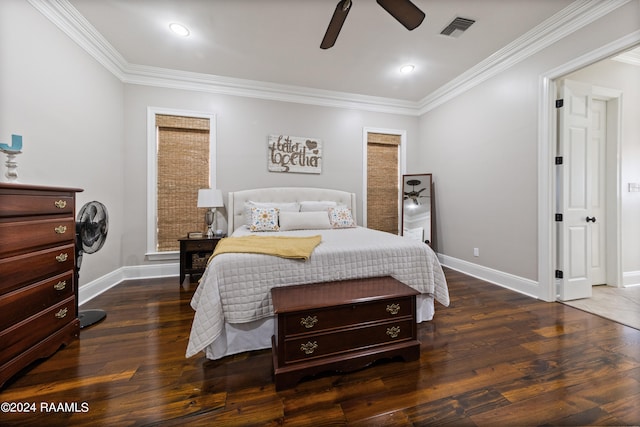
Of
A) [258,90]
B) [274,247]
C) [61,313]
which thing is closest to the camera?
[61,313]

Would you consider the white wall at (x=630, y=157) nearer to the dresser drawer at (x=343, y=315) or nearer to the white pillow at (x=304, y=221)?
the dresser drawer at (x=343, y=315)

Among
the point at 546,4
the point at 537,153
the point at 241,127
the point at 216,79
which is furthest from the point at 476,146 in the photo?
the point at 216,79

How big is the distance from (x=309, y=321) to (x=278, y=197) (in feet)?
8.43

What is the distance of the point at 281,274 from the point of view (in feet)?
5.88

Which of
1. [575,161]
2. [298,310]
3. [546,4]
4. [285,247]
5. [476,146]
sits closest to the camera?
[298,310]

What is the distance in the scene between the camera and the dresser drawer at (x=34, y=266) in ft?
4.64

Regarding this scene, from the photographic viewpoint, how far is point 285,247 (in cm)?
196

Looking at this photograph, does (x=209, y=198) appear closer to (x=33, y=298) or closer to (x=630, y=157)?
(x=33, y=298)

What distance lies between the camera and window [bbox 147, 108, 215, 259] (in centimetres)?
346

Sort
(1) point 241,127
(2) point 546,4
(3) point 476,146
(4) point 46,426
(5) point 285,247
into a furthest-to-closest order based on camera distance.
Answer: (1) point 241,127 < (3) point 476,146 < (2) point 546,4 < (5) point 285,247 < (4) point 46,426

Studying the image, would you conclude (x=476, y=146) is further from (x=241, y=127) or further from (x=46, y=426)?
(x=46, y=426)

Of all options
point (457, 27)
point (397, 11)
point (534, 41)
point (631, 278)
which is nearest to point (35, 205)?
point (397, 11)

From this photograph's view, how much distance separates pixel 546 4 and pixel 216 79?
3.78m

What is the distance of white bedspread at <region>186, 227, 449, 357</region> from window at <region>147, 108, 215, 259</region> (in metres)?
2.00
